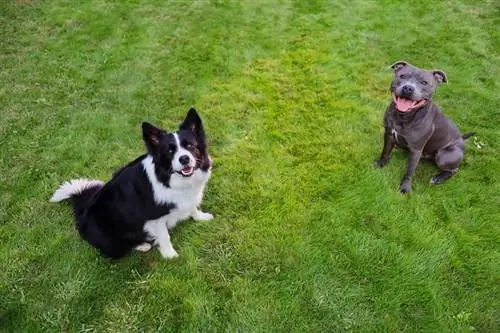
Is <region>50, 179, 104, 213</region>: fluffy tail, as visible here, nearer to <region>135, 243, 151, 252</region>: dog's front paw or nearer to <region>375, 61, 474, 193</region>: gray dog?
<region>135, 243, 151, 252</region>: dog's front paw

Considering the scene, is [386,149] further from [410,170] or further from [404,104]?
[404,104]

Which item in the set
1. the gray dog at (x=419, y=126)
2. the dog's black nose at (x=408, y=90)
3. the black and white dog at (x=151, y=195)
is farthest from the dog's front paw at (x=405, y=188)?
the black and white dog at (x=151, y=195)

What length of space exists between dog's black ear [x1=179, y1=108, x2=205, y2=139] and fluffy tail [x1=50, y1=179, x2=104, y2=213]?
1.32m

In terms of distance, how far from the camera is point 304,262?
12.6ft

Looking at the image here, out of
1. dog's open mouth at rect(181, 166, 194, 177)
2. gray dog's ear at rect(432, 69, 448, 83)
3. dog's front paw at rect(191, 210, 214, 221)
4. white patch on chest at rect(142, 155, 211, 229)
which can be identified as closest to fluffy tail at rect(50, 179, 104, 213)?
white patch on chest at rect(142, 155, 211, 229)

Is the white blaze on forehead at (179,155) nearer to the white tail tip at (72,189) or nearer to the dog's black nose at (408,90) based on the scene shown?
the white tail tip at (72,189)

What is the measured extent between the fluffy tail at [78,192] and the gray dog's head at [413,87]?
3.15m

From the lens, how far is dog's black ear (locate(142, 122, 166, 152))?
3.12 meters

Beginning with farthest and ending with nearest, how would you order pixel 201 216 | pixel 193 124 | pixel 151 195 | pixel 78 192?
pixel 201 216 → pixel 78 192 → pixel 151 195 → pixel 193 124

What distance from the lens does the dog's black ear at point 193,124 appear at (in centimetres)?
330

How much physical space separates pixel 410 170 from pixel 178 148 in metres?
2.64

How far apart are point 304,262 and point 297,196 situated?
34.2 inches

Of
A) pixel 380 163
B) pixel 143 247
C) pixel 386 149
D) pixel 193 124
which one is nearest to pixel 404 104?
pixel 386 149

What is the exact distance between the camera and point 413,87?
3775 mm
